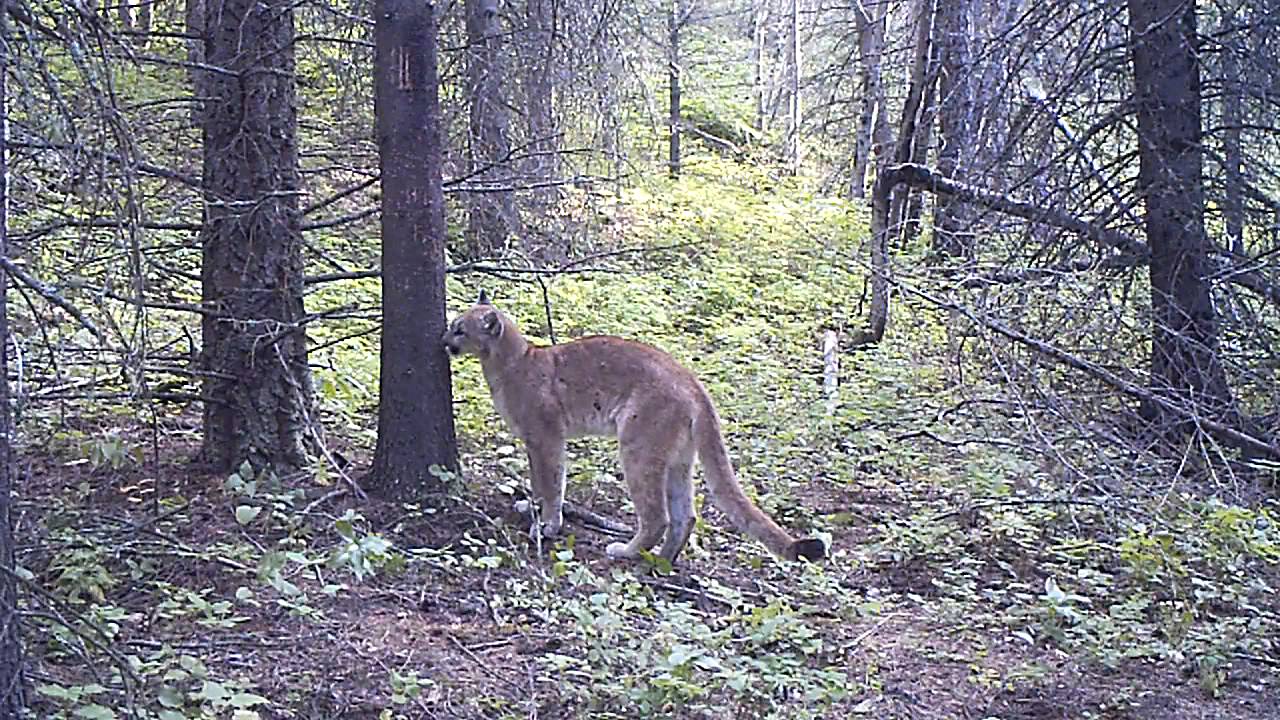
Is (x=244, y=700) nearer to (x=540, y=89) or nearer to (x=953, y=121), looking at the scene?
(x=540, y=89)

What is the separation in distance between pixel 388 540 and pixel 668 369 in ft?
6.88

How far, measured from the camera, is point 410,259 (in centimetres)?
748

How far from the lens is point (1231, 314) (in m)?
10.5

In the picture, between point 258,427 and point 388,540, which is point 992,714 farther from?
point 258,427

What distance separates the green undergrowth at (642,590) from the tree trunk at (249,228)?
17.8 inches

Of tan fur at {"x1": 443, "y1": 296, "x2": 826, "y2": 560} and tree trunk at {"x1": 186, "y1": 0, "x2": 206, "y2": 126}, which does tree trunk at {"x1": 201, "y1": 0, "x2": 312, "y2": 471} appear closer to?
tree trunk at {"x1": 186, "y1": 0, "x2": 206, "y2": 126}

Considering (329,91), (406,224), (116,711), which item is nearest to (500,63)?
(329,91)

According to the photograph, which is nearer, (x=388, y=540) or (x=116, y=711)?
(x=116, y=711)

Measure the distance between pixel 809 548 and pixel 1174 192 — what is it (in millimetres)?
4891

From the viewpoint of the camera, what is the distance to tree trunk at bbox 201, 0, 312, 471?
768 cm

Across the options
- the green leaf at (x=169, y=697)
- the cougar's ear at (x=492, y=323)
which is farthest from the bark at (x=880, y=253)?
the green leaf at (x=169, y=697)

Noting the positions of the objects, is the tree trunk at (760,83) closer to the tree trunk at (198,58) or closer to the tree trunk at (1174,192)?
the tree trunk at (1174,192)

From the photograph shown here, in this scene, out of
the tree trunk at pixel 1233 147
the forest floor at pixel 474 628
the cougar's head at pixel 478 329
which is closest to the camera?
the forest floor at pixel 474 628

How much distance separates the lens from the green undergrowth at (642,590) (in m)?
5.65
